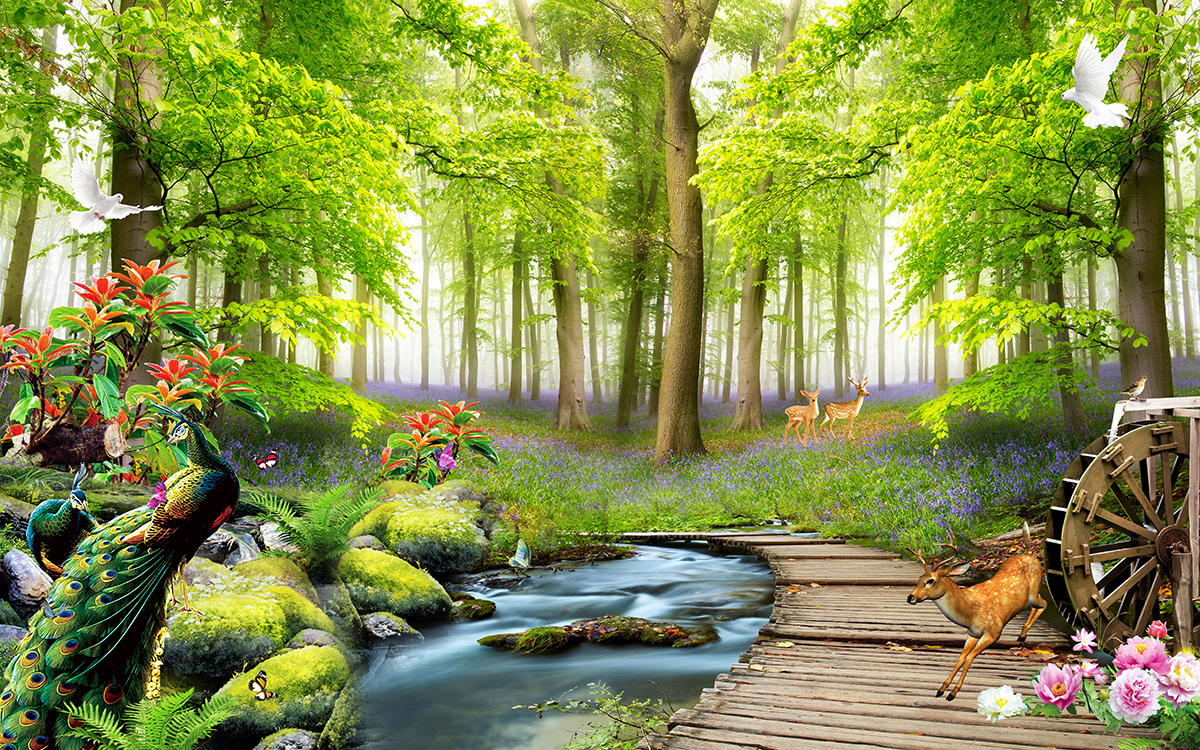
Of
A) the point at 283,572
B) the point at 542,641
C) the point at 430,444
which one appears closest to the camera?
the point at 283,572

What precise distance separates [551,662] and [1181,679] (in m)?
4.12

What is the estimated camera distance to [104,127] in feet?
21.9

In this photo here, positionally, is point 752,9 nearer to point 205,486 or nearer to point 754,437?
point 754,437

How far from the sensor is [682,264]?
13.0 metres

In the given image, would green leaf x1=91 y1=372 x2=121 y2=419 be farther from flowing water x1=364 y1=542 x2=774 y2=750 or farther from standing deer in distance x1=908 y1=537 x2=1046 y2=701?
standing deer in distance x1=908 y1=537 x2=1046 y2=701

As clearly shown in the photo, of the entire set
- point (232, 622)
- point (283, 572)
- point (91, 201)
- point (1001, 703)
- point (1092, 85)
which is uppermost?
point (1092, 85)

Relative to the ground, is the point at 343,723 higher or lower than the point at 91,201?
lower

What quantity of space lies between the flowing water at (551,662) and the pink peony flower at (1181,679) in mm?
2842

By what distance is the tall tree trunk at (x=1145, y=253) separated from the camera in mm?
6879

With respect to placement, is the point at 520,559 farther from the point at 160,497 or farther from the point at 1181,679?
the point at 1181,679

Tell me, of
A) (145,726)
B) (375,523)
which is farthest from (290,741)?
(375,523)

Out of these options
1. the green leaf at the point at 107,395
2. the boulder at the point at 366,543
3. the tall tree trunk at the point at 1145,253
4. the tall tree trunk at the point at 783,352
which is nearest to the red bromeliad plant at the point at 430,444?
the boulder at the point at 366,543

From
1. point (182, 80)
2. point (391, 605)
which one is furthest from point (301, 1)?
point (391, 605)

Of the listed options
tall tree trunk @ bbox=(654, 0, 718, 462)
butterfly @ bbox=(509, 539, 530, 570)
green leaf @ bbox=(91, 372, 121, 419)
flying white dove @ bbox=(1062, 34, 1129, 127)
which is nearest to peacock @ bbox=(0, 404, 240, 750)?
green leaf @ bbox=(91, 372, 121, 419)
